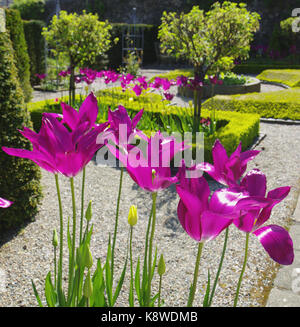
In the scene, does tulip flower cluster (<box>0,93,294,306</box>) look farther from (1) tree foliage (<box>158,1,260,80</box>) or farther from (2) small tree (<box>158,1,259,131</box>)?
(1) tree foliage (<box>158,1,260,80</box>)

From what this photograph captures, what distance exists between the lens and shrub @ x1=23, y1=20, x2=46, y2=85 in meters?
12.2

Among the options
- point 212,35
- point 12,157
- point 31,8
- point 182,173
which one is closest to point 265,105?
point 212,35

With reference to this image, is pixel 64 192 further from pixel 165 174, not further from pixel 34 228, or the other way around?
pixel 165 174

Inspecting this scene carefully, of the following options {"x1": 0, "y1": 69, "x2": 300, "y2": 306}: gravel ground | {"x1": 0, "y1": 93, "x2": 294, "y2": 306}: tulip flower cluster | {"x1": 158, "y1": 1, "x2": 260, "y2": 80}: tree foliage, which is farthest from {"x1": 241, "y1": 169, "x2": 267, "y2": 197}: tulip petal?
{"x1": 158, "y1": 1, "x2": 260, "y2": 80}: tree foliage

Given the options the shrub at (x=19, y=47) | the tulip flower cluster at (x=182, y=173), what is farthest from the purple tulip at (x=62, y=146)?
the shrub at (x=19, y=47)

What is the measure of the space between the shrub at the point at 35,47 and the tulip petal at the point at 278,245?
12.7m

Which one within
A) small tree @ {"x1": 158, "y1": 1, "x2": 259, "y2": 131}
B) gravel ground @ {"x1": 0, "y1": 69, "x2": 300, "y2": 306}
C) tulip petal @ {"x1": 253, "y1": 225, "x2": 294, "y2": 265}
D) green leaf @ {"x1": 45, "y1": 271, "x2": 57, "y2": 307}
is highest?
small tree @ {"x1": 158, "y1": 1, "x2": 259, "y2": 131}

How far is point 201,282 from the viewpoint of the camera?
2.87 m

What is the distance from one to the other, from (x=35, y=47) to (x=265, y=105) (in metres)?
8.14

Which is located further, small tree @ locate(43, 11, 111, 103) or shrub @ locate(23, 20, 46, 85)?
shrub @ locate(23, 20, 46, 85)

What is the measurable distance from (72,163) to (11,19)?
34.0ft

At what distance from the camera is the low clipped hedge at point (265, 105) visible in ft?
27.6

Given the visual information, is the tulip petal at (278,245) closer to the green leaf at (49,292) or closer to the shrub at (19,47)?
the green leaf at (49,292)

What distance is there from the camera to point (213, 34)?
5855 millimetres
